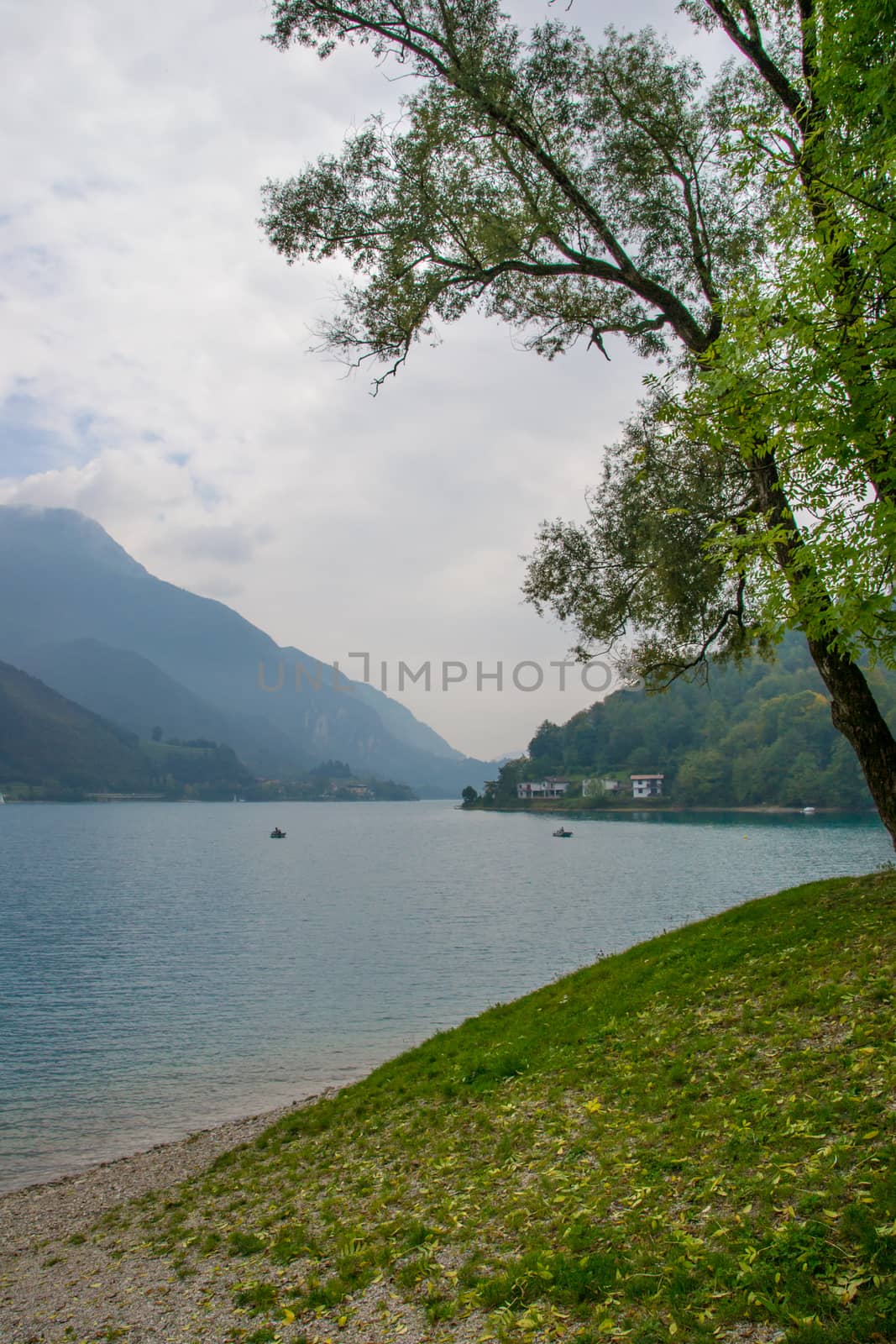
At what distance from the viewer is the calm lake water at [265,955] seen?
20.1 meters

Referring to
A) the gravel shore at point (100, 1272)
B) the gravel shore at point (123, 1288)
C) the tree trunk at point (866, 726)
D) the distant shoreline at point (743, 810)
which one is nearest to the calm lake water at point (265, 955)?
the gravel shore at point (100, 1272)

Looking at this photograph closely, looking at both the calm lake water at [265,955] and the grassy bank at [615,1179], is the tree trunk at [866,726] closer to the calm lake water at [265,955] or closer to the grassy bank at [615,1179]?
the grassy bank at [615,1179]

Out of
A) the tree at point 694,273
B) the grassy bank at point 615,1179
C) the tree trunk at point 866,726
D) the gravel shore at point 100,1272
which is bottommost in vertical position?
the gravel shore at point 100,1272

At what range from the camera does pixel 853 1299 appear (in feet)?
16.7

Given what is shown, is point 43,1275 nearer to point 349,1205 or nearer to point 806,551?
point 349,1205

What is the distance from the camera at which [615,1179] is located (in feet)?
25.5

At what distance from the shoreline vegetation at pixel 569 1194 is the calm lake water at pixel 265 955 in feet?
17.3

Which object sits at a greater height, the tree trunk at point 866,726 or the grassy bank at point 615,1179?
the tree trunk at point 866,726

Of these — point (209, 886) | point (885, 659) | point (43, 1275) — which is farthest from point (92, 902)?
point (885, 659)

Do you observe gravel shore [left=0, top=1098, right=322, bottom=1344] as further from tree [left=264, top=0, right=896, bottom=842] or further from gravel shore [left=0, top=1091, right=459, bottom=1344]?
tree [left=264, top=0, right=896, bottom=842]

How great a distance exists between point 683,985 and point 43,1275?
9.44m

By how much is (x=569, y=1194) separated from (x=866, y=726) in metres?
8.06

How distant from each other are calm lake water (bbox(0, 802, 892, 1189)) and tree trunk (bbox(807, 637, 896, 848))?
46.5 feet

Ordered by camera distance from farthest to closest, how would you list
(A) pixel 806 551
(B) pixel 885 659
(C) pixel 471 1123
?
(C) pixel 471 1123 → (B) pixel 885 659 → (A) pixel 806 551
